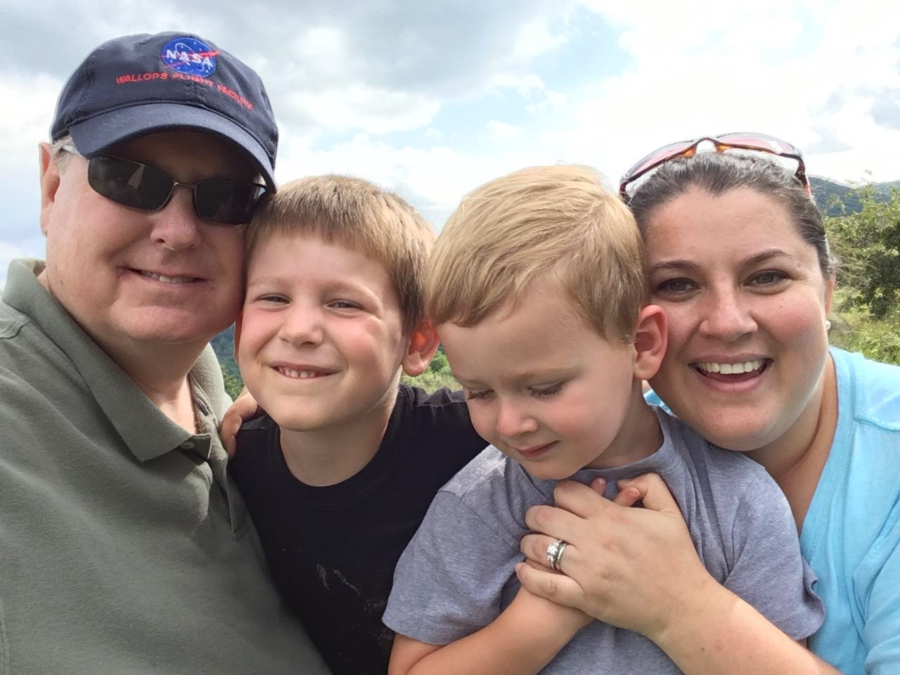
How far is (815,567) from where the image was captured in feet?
6.25

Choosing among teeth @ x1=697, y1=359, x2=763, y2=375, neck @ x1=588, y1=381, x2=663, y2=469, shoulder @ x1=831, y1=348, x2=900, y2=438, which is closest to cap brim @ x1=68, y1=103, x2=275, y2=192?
neck @ x1=588, y1=381, x2=663, y2=469

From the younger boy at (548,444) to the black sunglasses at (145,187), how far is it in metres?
0.94

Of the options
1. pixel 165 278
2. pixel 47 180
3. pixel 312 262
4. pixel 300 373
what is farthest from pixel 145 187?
pixel 300 373

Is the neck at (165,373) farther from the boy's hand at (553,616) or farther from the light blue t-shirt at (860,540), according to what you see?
the light blue t-shirt at (860,540)

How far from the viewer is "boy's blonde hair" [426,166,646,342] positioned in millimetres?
1675

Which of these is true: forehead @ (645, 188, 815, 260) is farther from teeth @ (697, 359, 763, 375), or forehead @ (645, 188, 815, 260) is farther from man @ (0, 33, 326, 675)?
man @ (0, 33, 326, 675)

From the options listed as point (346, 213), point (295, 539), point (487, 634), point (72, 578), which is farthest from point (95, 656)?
point (346, 213)

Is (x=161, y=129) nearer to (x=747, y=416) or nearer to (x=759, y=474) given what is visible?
(x=747, y=416)

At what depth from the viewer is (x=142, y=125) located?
2.06 meters

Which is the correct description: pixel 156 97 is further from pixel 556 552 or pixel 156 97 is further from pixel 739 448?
pixel 739 448

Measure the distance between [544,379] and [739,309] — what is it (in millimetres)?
655

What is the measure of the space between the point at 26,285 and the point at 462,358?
4.88 feet

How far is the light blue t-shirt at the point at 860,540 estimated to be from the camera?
1.78 meters

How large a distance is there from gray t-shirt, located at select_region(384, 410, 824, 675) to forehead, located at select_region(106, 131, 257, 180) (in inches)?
55.6
